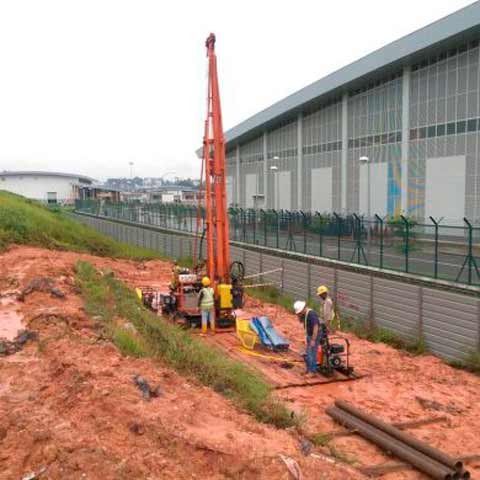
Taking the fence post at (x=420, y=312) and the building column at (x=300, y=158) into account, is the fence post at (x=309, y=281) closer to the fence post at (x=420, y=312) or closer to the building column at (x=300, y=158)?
the fence post at (x=420, y=312)

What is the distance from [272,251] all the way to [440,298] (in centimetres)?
969

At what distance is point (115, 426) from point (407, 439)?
15.8ft

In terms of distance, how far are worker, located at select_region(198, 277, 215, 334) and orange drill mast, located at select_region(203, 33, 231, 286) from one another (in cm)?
70

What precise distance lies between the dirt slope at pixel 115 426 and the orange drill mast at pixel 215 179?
22.1ft

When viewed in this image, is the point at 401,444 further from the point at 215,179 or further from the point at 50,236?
the point at 50,236

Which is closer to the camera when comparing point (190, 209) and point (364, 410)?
point (364, 410)

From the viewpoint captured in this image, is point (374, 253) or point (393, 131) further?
point (393, 131)

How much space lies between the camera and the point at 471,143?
2834 centimetres

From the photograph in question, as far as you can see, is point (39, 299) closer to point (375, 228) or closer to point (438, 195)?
point (375, 228)

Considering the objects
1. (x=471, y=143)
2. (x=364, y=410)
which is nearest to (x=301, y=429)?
(x=364, y=410)

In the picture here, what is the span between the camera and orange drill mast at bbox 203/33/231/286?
16562mm

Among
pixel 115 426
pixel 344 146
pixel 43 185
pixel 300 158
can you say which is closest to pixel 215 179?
pixel 115 426

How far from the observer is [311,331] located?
1269 cm

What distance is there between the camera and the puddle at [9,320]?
38.0 feet
